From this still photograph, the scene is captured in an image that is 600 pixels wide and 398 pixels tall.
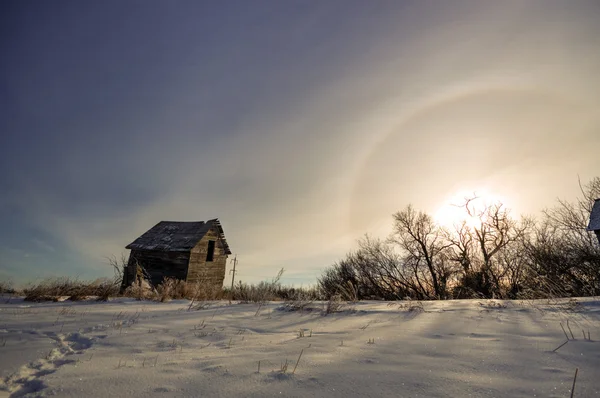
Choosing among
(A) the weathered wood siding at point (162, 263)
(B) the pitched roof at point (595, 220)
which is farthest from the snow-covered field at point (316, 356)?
(A) the weathered wood siding at point (162, 263)

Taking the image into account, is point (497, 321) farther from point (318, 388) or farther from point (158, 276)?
point (158, 276)

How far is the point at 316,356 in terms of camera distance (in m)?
2.12

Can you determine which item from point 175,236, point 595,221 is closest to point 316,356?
point 595,221

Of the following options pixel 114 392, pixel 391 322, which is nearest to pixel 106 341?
pixel 114 392

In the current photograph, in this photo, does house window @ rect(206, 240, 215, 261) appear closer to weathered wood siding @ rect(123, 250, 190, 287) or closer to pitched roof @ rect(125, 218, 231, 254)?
pitched roof @ rect(125, 218, 231, 254)

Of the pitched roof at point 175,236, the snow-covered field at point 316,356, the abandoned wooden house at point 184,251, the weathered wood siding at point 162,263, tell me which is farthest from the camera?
the pitched roof at point 175,236

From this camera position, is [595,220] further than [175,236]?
No

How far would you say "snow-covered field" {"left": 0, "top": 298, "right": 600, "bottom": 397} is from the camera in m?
1.53

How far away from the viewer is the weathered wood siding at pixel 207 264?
1922 centimetres

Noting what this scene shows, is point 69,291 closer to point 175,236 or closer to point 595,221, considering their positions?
point 175,236

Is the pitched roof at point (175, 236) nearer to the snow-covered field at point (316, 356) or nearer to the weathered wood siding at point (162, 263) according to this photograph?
the weathered wood siding at point (162, 263)

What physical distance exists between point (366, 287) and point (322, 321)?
1716cm

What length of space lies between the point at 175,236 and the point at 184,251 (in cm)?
227

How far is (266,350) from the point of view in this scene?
2354 mm
